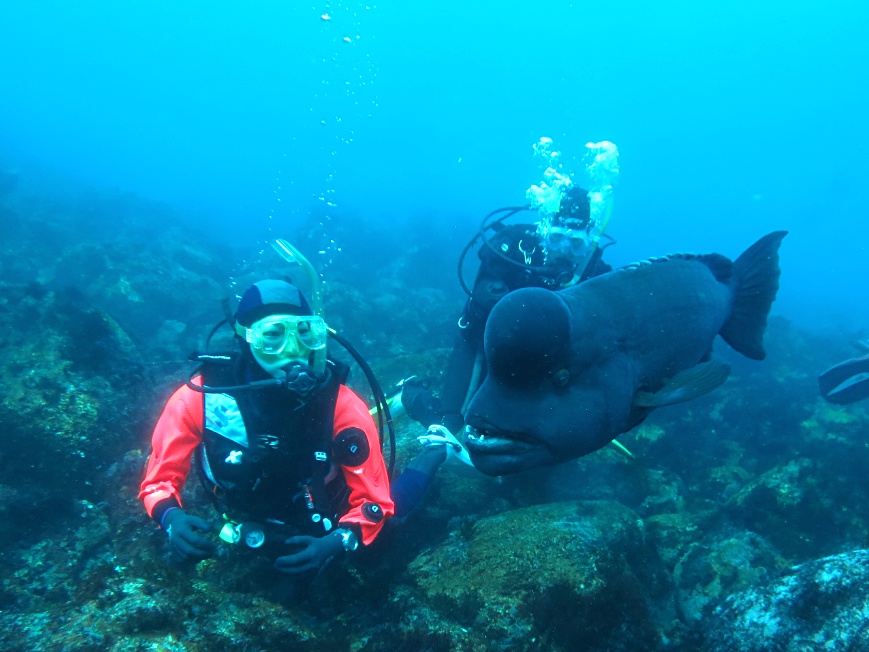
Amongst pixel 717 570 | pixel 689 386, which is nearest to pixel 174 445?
pixel 689 386

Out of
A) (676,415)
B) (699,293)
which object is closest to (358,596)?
(699,293)

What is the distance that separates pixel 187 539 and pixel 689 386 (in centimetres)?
338

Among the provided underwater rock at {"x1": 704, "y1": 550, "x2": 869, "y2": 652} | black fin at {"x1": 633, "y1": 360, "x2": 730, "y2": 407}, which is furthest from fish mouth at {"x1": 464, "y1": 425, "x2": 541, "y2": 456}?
underwater rock at {"x1": 704, "y1": 550, "x2": 869, "y2": 652}

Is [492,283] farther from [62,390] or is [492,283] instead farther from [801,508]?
[62,390]

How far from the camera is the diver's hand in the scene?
2.92 m

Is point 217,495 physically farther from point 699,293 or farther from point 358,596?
point 699,293

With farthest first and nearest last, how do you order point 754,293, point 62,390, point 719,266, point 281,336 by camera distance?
1. point 62,390
2. point 754,293
3. point 719,266
4. point 281,336

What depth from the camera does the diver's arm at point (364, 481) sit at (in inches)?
132

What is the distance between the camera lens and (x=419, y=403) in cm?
644

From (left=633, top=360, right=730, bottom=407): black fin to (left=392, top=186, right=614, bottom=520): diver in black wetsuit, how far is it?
85.1 inches

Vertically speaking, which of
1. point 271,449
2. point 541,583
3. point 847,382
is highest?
point 847,382

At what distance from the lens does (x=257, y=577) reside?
3473 millimetres

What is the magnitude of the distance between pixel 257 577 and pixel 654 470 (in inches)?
214

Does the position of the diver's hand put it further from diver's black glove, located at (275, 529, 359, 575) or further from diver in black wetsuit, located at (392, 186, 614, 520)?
diver in black wetsuit, located at (392, 186, 614, 520)
